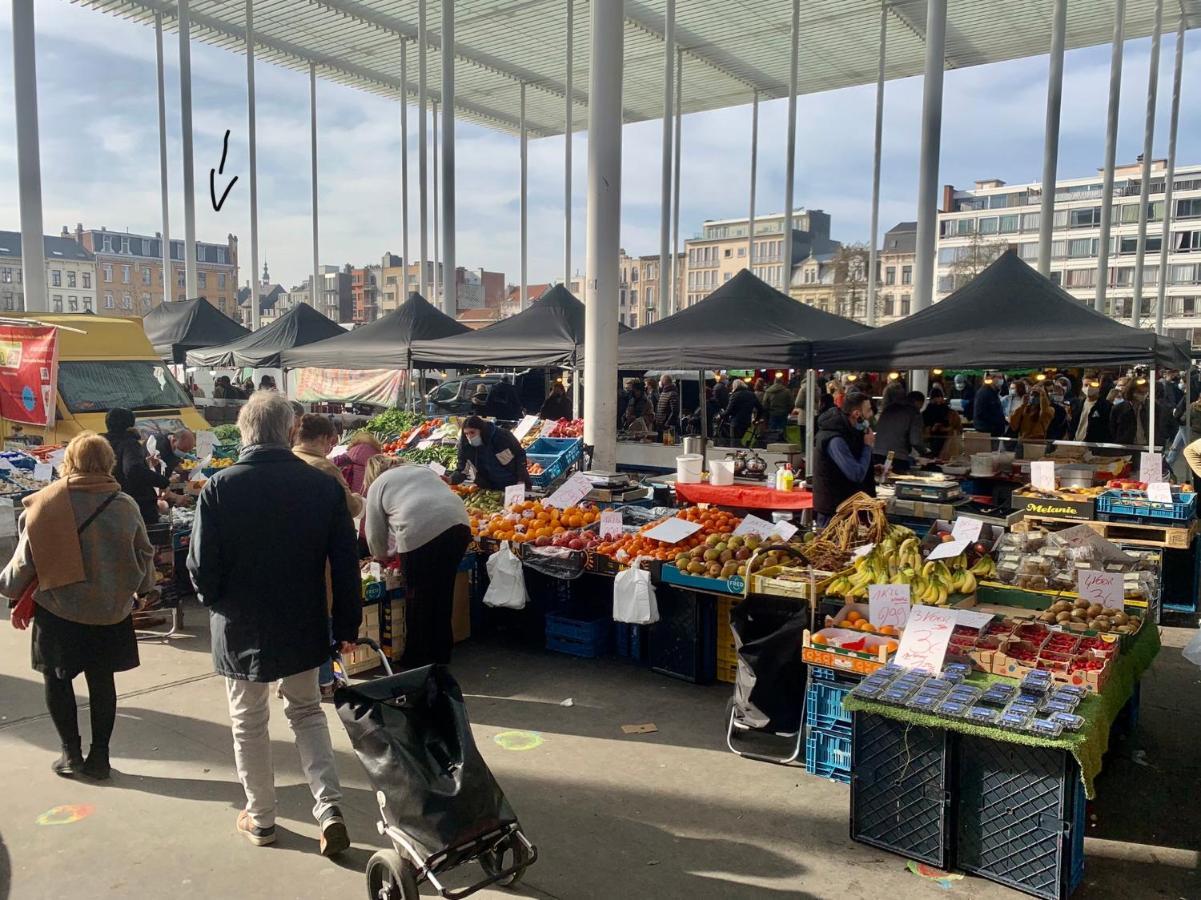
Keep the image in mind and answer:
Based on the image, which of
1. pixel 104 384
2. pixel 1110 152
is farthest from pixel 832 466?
pixel 1110 152

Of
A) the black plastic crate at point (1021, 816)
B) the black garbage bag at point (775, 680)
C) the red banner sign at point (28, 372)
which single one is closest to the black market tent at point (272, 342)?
the red banner sign at point (28, 372)

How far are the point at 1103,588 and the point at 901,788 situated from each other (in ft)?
6.13

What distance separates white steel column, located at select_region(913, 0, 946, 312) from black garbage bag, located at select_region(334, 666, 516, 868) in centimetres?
1647

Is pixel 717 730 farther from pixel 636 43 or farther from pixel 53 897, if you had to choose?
pixel 636 43

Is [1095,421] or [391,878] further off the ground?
[1095,421]

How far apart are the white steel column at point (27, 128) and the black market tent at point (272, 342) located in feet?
10.6

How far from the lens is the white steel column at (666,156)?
891 inches

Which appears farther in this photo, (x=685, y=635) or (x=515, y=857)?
(x=685, y=635)

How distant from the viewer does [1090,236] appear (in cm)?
8400

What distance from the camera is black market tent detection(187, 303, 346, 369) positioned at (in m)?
15.8

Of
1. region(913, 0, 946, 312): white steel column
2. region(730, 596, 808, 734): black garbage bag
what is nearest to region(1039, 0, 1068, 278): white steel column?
region(913, 0, 946, 312): white steel column

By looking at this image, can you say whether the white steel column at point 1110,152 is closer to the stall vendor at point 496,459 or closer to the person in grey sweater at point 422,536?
the stall vendor at point 496,459

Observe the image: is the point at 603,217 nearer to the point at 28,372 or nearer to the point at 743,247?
the point at 28,372

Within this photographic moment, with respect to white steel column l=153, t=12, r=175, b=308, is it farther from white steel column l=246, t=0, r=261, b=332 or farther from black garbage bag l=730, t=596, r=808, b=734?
black garbage bag l=730, t=596, r=808, b=734
